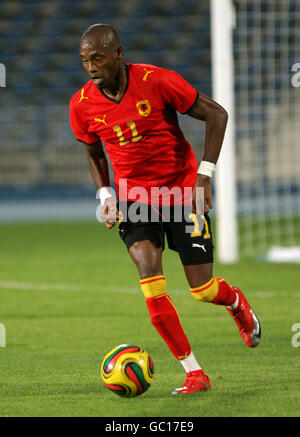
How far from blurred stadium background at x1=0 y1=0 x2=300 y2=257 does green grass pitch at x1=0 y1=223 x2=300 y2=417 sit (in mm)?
3593

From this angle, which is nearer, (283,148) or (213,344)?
(213,344)

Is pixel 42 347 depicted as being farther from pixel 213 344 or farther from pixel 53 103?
pixel 53 103

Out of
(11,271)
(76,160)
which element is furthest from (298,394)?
(76,160)

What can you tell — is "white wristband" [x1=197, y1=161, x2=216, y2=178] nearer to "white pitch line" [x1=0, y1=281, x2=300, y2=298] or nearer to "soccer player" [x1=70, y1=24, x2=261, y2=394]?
"soccer player" [x1=70, y1=24, x2=261, y2=394]

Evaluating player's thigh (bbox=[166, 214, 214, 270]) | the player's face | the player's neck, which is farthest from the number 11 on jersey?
player's thigh (bbox=[166, 214, 214, 270])

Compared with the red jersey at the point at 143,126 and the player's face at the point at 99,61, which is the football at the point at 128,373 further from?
the player's face at the point at 99,61

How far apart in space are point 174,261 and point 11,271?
2.15 meters

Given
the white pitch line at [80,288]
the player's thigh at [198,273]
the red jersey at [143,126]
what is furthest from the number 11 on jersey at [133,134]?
the white pitch line at [80,288]

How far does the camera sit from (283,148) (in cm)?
1812

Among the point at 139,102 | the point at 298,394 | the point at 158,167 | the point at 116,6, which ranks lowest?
the point at 298,394

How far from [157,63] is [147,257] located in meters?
17.6

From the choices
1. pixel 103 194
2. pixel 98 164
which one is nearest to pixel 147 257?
pixel 103 194

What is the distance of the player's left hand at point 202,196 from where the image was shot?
4262 millimetres

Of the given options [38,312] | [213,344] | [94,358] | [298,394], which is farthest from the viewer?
[38,312]
